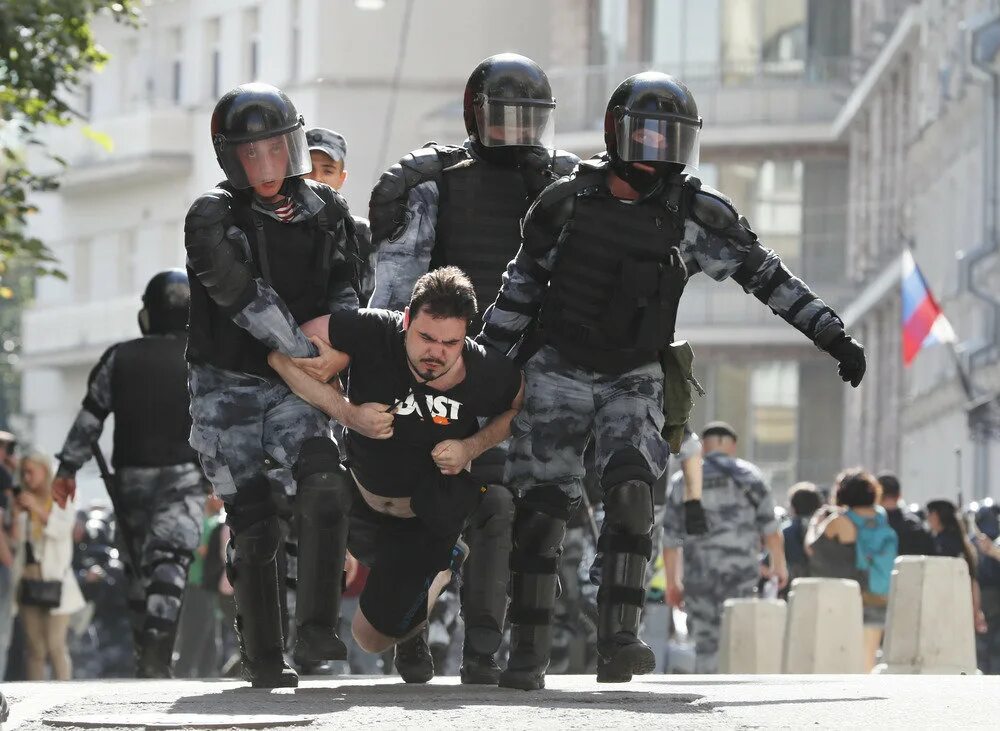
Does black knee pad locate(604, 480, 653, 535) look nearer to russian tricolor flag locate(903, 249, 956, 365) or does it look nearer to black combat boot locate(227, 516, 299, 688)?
black combat boot locate(227, 516, 299, 688)

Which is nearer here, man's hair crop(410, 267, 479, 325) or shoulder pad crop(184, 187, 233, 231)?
man's hair crop(410, 267, 479, 325)

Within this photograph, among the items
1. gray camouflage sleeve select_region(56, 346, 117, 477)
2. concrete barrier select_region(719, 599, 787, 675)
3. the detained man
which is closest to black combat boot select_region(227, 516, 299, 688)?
the detained man

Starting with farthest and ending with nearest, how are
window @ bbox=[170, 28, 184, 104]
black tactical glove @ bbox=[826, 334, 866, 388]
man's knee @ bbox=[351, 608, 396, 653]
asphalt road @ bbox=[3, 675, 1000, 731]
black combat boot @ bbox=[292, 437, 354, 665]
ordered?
window @ bbox=[170, 28, 184, 104] → man's knee @ bbox=[351, 608, 396, 653] → black tactical glove @ bbox=[826, 334, 866, 388] → black combat boot @ bbox=[292, 437, 354, 665] → asphalt road @ bbox=[3, 675, 1000, 731]

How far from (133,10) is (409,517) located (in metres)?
9.05

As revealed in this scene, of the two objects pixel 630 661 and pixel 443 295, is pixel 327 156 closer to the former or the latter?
pixel 443 295

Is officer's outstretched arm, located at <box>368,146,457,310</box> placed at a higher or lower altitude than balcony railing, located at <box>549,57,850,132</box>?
lower

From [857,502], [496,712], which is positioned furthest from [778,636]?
[496,712]

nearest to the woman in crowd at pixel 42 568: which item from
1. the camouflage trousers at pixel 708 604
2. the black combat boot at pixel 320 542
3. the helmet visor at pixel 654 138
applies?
the camouflage trousers at pixel 708 604

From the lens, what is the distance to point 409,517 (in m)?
9.13

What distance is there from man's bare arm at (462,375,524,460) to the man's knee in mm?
770

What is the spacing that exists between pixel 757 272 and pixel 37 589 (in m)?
8.11

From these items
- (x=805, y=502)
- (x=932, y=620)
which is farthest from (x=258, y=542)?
(x=805, y=502)

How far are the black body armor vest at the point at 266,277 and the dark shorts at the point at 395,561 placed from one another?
0.58 m

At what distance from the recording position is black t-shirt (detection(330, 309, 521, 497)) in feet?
28.9
